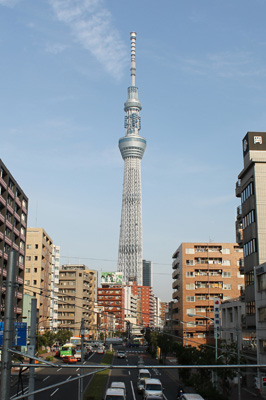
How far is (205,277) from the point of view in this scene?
113 meters

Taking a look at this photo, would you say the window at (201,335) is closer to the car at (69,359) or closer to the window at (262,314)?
the car at (69,359)

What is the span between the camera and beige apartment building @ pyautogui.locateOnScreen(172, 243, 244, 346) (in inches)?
4370

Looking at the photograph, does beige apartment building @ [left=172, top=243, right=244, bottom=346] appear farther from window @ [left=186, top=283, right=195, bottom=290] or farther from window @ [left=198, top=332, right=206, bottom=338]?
window @ [left=198, top=332, right=206, bottom=338]

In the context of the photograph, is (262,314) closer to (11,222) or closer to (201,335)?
Answer: (11,222)

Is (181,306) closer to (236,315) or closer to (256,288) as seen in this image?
(236,315)

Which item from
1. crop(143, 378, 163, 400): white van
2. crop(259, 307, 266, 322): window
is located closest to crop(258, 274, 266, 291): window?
crop(259, 307, 266, 322): window

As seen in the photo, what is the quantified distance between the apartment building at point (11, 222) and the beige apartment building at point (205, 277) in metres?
42.9

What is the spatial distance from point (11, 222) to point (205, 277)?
53.8 m

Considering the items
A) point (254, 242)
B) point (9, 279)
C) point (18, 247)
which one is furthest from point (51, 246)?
point (9, 279)

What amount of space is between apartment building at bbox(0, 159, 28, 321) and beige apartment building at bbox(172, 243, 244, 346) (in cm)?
4289

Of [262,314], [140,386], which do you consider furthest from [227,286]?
[140,386]

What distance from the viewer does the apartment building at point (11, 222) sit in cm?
7281

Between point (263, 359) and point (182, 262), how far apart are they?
2626 inches

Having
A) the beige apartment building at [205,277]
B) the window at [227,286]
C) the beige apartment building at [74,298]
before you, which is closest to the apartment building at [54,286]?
the beige apartment building at [74,298]
